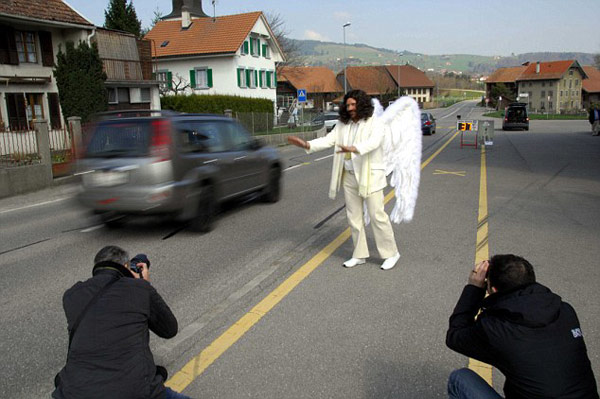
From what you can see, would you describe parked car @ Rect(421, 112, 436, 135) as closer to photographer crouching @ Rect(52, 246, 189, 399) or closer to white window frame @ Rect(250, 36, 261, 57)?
white window frame @ Rect(250, 36, 261, 57)

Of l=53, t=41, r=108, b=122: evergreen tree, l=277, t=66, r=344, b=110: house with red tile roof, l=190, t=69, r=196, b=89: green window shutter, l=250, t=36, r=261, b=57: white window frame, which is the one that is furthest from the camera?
l=277, t=66, r=344, b=110: house with red tile roof

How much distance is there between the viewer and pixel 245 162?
29.3ft

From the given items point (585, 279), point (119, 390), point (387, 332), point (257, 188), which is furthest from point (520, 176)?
point (119, 390)

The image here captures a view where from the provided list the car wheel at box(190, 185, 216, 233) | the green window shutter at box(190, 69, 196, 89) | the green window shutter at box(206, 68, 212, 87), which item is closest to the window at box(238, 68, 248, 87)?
the green window shutter at box(206, 68, 212, 87)

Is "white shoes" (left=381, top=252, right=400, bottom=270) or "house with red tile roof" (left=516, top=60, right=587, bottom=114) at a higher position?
"house with red tile roof" (left=516, top=60, right=587, bottom=114)

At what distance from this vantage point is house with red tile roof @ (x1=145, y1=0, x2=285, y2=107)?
43.7m

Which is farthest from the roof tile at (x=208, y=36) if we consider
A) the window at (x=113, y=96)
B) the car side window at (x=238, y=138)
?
the car side window at (x=238, y=138)

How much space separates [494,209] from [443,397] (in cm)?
634

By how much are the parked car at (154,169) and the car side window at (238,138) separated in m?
0.68

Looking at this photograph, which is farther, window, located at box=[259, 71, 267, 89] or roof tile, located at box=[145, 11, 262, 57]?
window, located at box=[259, 71, 267, 89]

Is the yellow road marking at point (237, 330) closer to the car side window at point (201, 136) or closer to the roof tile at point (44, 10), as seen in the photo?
the car side window at point (201, 136)

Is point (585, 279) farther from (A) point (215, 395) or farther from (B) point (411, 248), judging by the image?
(A) point (215, 395)

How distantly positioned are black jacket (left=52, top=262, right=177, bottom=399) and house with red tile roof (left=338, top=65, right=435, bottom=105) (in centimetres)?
9319

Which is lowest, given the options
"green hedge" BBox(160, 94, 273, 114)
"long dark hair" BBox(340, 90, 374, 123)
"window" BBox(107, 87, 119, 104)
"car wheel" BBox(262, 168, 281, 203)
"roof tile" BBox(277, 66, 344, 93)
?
"car wheel" BBox(262, 168, 281, 203)
